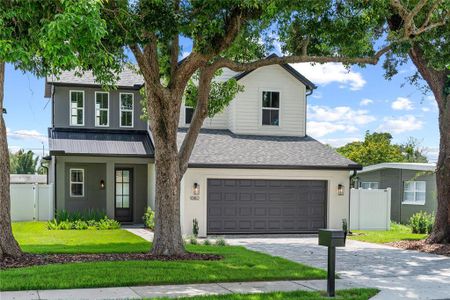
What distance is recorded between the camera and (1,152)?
10.9 metres

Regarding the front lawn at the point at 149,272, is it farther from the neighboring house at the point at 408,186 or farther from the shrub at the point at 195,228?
the neighboring house at the point at 408,186

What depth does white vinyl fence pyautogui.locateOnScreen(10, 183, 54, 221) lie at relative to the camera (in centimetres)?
2180

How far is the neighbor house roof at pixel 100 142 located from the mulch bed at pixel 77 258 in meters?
8.40

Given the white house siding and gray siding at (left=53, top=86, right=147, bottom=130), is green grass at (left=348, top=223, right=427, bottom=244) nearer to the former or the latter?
the white house siding

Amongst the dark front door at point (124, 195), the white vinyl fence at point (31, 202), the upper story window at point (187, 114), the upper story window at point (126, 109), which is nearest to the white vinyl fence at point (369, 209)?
the upper story window at point (187, 114)

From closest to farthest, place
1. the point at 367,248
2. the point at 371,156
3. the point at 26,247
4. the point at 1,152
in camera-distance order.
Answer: the point at 1,152 → the point at 26,247 → the point at 367,248 → the point at 371,156

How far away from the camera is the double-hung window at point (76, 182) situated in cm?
2198

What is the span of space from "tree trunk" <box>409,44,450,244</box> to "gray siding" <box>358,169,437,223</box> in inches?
286

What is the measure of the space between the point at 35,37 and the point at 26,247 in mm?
7166

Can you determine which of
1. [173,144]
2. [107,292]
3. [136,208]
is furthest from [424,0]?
[136,208]

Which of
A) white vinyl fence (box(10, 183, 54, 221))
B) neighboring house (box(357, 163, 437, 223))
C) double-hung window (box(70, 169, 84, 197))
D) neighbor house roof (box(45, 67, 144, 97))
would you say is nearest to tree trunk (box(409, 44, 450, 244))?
neighboring house (box(357, 163, 437, 223))

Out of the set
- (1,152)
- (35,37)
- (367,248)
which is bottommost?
(367,248)

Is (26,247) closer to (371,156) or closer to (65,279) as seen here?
(65,279)

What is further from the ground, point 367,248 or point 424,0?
point 424,0
